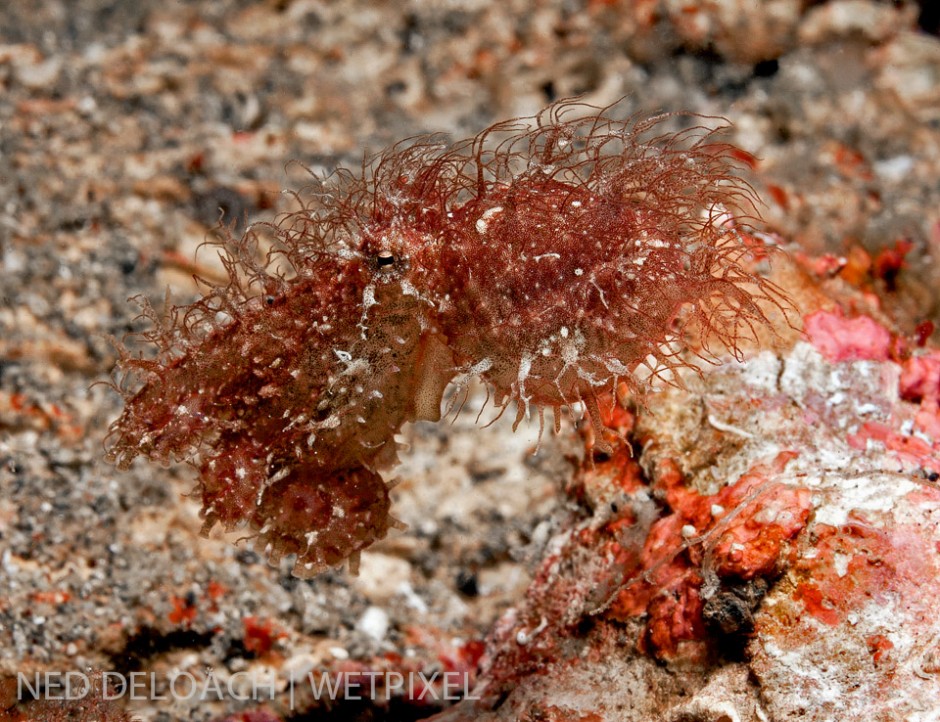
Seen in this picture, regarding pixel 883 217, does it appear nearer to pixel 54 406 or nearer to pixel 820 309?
pixel 820 309

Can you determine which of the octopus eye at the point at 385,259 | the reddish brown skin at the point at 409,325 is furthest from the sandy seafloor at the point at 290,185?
the octopus eye at the point at 385,259

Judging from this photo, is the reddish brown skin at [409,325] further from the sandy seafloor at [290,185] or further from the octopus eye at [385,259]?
the sandy seafloor at [290,185]

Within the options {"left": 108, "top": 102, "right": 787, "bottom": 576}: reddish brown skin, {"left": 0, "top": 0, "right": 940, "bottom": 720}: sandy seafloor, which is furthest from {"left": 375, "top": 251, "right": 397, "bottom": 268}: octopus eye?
{"left": 0, "top": 0, "right": 940, "bottom": 720}: sandy seafloor

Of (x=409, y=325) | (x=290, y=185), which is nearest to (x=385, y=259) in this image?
(x=409, y=325)

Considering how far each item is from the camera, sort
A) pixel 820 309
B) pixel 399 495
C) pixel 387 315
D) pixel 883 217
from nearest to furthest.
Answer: pixel 387 315, pixel 820 309, pixel 399 495, pixel 883 217

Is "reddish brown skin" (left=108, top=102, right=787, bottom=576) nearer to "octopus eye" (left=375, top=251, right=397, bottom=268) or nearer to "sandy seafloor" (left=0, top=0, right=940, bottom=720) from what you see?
"octopus eye" (left=375, top=251, right=397, bottom=268)

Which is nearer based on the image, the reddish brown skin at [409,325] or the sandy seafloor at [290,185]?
the reddish brown skin at [409,325]

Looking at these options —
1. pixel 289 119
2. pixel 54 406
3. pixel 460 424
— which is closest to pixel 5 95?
pixel 289 119

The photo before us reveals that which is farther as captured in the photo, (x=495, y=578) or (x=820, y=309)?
(x=495, y=578)
